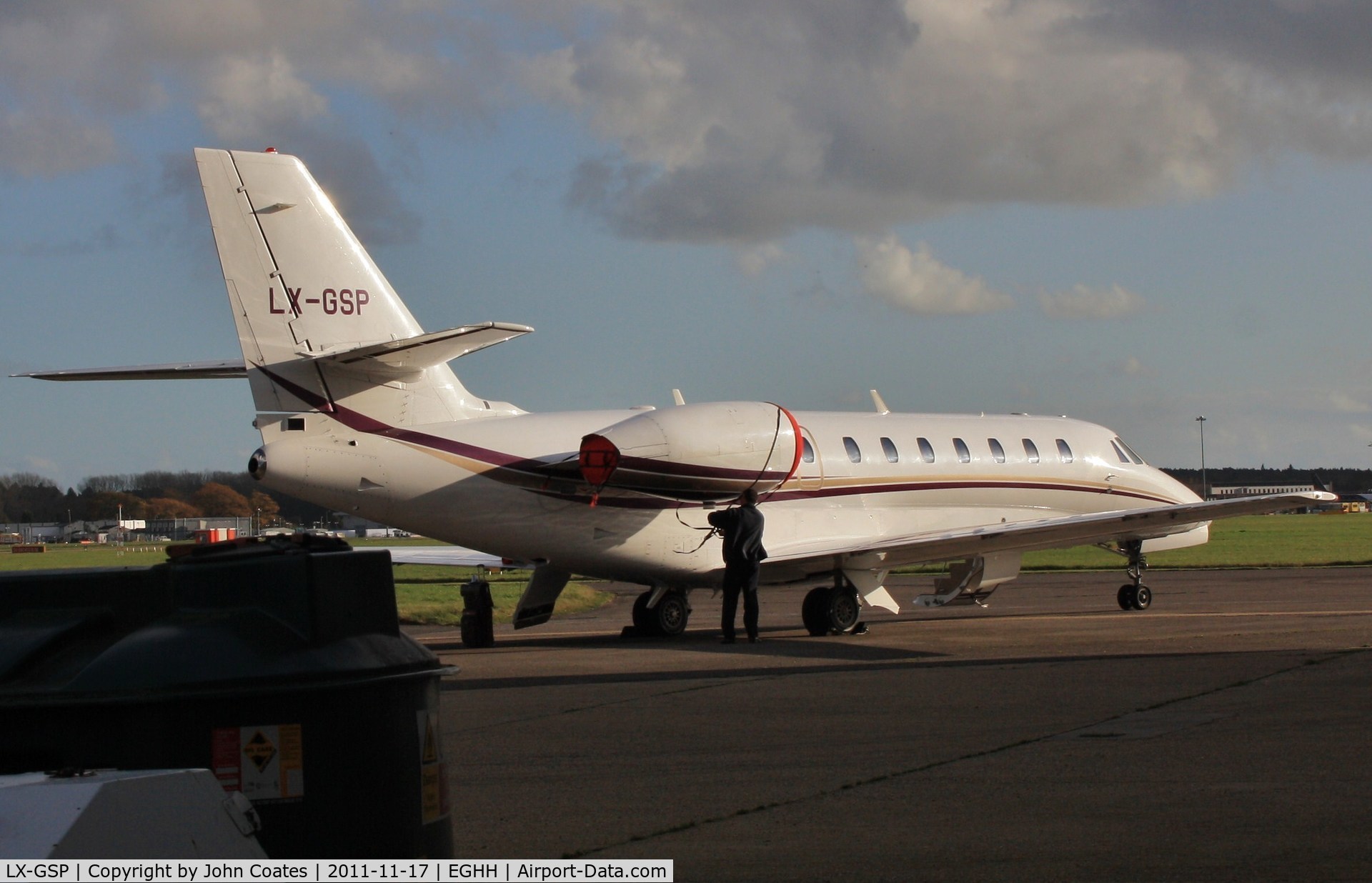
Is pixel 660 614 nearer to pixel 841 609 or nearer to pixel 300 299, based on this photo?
pixel 841 609

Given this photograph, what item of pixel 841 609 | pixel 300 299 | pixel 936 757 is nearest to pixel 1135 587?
pixel 841 609

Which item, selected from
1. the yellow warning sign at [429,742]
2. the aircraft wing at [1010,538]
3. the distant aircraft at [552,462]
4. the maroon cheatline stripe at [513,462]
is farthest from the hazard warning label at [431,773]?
the aircraft wing at [1010,538]

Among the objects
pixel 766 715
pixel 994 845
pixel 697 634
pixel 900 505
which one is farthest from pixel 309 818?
pixel 900 505

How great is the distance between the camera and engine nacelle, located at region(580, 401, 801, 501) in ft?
56.2

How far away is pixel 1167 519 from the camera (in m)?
Result: 17.7

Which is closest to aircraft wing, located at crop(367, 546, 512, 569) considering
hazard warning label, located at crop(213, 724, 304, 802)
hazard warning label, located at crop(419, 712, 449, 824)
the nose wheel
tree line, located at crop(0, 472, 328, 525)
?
tree line, located at crop(0, 472, 328, 525)

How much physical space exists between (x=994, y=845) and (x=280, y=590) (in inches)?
147

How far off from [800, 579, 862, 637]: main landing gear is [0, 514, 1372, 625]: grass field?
24.5ft

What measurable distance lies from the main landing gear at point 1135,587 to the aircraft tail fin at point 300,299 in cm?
1139

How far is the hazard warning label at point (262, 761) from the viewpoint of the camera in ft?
10.8

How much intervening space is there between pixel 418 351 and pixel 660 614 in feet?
19.0

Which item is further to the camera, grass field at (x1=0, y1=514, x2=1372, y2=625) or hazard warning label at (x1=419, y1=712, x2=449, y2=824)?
grass field at (x1=0, y1=514, x2=1372, y2=625)

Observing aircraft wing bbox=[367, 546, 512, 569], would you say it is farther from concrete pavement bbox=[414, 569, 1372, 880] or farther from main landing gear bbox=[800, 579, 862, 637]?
concrete pavement bbox=[414, 569, 1372, 880]

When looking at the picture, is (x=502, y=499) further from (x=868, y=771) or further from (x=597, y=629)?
(x=868, y=771)
